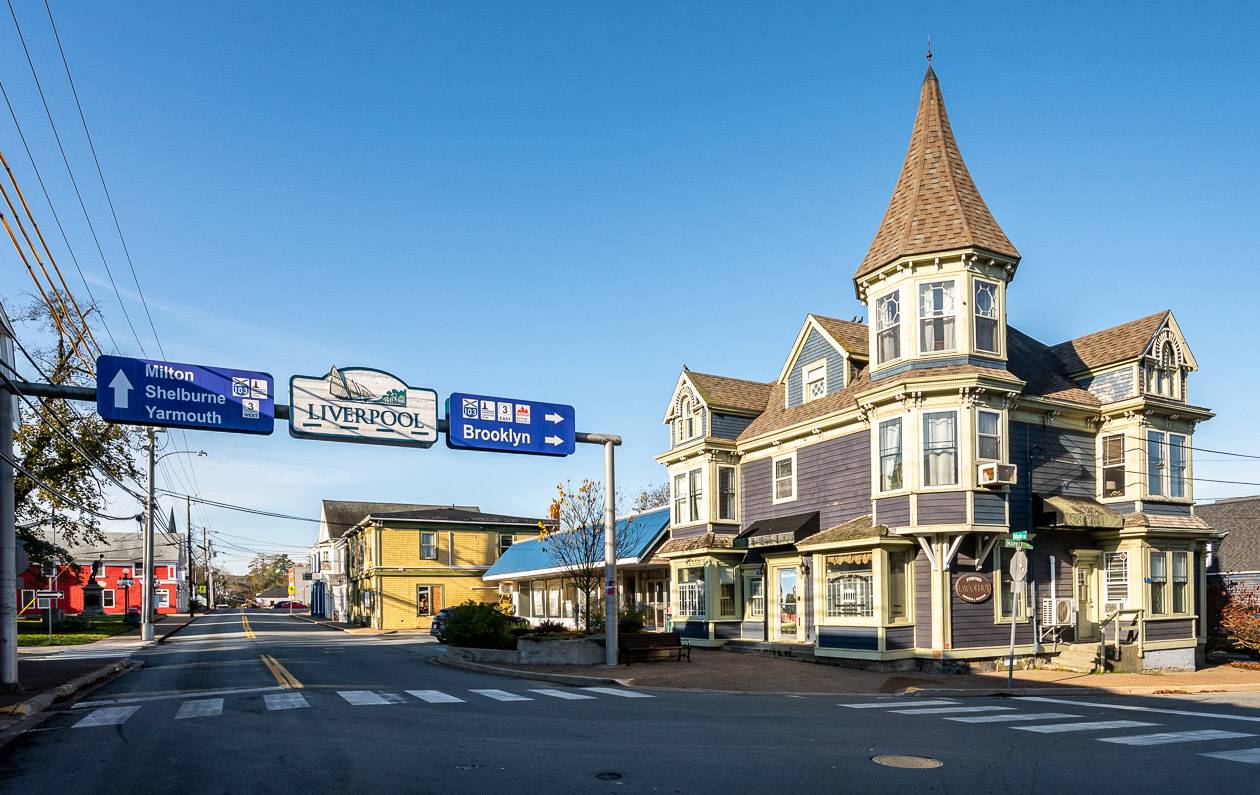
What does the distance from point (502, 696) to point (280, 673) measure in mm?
7444

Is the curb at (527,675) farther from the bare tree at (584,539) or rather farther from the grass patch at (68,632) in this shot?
the grass patch at (68,632)

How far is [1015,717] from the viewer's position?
14.6 metres

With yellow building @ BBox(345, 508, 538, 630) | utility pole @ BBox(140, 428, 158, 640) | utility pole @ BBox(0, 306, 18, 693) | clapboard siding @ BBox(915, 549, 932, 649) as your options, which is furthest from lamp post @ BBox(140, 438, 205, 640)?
clapboard siding @ BBox(915, 549, 932, 649)

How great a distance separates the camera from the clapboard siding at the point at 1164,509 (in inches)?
1003

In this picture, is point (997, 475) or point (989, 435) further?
point (989, 435)

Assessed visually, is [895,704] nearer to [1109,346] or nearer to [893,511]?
[893,511]

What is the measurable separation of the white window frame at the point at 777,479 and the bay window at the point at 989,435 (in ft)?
23.3

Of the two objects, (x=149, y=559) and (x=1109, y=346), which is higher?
(x=1109, y=346)

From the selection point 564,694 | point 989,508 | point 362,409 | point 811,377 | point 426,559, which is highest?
point 811,377

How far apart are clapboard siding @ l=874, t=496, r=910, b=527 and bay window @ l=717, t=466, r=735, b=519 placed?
Result: 7.98 meters

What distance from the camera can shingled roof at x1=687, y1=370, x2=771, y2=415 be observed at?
104 ft

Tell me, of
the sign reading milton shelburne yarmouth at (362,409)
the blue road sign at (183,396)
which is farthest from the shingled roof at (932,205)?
the blue road sign at (183,396)

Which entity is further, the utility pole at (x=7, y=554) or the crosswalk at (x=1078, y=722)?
the utility pole at (x=7, y=554)

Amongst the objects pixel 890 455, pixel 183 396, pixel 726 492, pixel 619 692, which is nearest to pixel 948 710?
pixel 619 692
